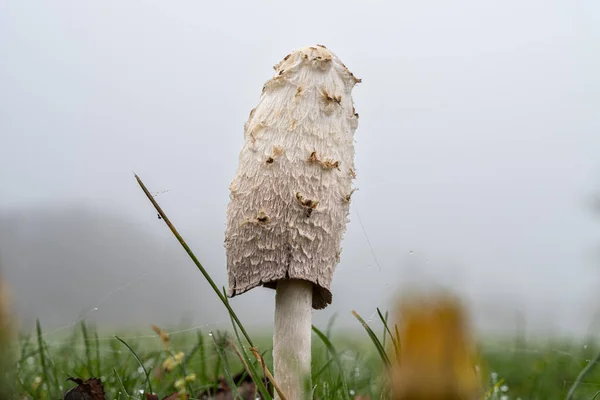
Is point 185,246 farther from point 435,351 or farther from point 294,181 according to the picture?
point 435,351

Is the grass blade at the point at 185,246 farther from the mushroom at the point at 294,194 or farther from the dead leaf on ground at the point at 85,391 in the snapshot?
the dead leaf on ground at the point at 85,391

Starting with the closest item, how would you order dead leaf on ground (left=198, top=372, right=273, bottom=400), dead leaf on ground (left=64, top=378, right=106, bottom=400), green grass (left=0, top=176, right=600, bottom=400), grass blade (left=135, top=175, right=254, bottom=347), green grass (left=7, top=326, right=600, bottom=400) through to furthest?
grass blade (left=135, top=175, right=254, bottom=347), green grass (left=0, top=176, right=600, bottom=400), dead leaf on ground (left=64, top=378, right=106, bottom=400), green grass (left=7, top=326, right=600, bottom=400), dead leaf on ground (left=198, top=372, right=273, bottom=400)

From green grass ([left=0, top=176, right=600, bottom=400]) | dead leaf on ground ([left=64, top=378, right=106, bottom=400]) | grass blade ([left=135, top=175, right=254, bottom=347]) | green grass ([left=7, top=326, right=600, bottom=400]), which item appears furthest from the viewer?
green grass ([left=7, top=326, right=600, bottom=400])

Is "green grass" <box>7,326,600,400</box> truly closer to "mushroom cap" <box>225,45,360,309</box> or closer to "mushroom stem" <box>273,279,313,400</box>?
"mushroom stem" <box>273,279,313,400</box>

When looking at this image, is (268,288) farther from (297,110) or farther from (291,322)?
(297,110)

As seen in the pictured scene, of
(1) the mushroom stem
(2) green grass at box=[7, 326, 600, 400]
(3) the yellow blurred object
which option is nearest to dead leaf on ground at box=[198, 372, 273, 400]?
(2) green grass at box=[7, 326, 600, 400]

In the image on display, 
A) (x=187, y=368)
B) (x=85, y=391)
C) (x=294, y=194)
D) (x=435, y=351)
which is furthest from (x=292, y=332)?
(x=435, y=351)

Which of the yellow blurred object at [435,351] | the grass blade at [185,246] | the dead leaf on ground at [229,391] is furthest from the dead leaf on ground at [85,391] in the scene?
the yellow blurred object at [435,351]
